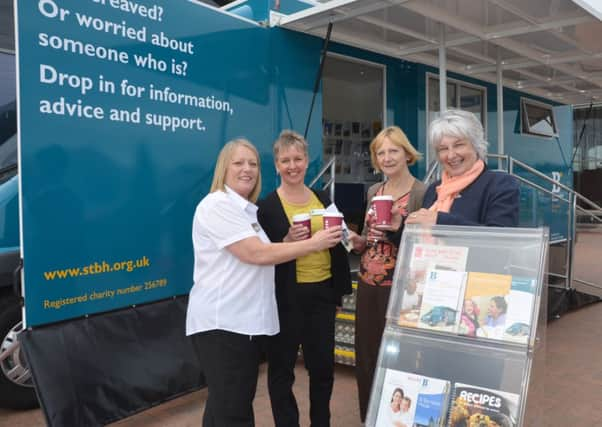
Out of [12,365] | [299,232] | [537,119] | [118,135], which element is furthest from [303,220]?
[537,119]

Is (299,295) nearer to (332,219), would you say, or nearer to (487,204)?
(332,219)

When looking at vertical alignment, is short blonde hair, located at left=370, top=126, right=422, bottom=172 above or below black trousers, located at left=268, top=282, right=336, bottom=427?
above

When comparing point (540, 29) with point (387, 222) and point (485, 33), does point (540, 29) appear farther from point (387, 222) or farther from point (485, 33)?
point (387, 222)

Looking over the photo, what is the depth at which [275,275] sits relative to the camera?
2426 millimetres

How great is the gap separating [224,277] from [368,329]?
93cm

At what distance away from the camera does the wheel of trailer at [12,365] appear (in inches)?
130

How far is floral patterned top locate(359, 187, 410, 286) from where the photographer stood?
2480mm

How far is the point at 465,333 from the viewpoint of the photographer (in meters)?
1.74

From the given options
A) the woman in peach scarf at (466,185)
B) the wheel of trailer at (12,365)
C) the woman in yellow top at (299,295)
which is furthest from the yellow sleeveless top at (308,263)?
the wheel of trailer at (12,365)

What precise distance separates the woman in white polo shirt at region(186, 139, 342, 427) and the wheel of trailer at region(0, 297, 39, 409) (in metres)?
1.93

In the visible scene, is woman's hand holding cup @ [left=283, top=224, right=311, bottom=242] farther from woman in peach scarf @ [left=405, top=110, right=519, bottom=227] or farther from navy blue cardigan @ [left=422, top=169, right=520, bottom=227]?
navy blue cardigan @ [left=422, top=169, right=520, bottom=227]

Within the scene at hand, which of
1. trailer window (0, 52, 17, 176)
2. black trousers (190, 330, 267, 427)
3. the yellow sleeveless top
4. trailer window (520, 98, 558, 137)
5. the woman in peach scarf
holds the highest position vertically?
trailer window (520, 98, 558, 137)

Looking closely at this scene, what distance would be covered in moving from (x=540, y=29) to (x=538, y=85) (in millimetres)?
2923

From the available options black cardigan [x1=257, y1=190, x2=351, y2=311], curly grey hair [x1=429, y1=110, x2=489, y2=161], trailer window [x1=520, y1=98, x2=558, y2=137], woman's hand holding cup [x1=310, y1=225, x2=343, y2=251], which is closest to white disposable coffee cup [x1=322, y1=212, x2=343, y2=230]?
woman's hand holding cup [x1=310, y1=225, x2=343, y2=251]
